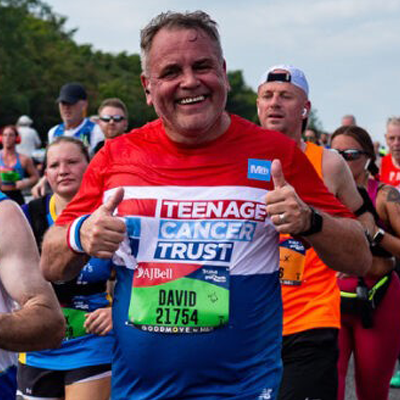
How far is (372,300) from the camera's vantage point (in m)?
5.55

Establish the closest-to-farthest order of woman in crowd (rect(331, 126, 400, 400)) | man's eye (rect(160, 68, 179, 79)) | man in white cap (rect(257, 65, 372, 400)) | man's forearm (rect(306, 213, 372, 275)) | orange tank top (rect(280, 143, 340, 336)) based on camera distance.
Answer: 1. man's forearm (rect(306, 213, 372, 275))
2. man's eye (rect(160, 68, 179, 79))
3. man in white cap (rect(257, 65, 372, 400))
4. orange tank top (rect(280, 143, 340, 336))
5. woman in crowd (rect(331, 126, 400, 400))

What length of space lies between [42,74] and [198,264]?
6842 centimetres

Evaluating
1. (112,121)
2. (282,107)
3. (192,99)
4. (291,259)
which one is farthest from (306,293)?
(112,121)

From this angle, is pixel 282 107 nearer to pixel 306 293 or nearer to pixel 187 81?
pixel 306 293

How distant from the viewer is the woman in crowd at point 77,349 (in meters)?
4.79

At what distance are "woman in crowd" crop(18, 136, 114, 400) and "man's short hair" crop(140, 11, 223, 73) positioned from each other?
1867 mm

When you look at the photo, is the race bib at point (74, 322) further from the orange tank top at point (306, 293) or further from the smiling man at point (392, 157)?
the smiling man at point (392, 157)

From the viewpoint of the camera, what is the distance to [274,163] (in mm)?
2951

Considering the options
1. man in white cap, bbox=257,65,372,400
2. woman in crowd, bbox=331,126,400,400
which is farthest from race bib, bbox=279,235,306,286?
woman in crowd, bbox=331,126,400,400

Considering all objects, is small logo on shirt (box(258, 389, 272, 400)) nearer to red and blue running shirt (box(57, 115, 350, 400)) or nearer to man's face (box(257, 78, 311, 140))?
red and blue running shirt (box(57, 115, 350, 400))

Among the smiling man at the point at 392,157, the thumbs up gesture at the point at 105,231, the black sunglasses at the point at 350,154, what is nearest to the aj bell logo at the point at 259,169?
the thumbs up gesture at the point at 105,231

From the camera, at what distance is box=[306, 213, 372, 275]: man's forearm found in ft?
9.90

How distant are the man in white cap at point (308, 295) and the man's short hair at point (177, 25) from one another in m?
1.59

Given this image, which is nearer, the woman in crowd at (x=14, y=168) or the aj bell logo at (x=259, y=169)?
the aj bell logo at (x=259, y=169)
